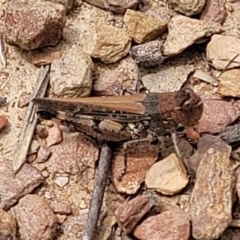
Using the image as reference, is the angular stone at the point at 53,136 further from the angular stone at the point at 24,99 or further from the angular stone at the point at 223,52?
the angular stone at the point at 223,52

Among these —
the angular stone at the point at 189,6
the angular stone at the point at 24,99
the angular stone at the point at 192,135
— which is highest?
the angular stone at the point at 189,6

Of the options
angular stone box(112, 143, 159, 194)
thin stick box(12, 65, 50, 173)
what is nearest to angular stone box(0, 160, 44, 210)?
thin stick box(12, 65, 50, 173)

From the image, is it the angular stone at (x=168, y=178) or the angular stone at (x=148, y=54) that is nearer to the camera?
the angular stone at (x=168, y=178)

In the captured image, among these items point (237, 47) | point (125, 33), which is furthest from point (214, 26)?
point (125, 33)

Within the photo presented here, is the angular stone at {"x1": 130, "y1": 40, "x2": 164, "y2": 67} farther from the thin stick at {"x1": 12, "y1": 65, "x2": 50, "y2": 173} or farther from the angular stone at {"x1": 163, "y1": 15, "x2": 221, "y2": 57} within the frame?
the thin stick at {"x1": 12, "y1": 65, "x2": 50, "y2": 173}

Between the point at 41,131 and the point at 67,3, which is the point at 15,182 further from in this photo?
the point at 67,3

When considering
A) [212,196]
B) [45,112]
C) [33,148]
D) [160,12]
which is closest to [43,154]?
[33,148]

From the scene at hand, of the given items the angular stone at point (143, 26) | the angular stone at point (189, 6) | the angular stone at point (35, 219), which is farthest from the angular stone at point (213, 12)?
the angular stone at point (35, 219)
